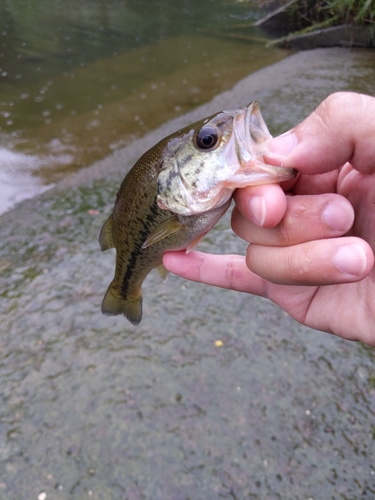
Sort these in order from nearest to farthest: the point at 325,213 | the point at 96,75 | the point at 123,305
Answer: the point at 325,213, the point at 123,305, the point at 96,75

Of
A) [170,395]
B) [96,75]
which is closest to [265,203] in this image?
[170,395]

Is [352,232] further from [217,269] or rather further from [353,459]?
[353,459]

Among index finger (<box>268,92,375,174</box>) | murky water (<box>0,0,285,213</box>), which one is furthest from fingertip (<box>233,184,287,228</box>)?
murky water (<box>0,0,285,213</box>)

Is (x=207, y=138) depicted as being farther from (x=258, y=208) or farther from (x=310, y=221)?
(x=310, y=221)

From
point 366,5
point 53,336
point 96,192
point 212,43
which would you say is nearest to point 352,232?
point 53,336

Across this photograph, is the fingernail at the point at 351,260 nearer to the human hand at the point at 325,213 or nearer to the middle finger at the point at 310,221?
the human hand at the point at 325,213

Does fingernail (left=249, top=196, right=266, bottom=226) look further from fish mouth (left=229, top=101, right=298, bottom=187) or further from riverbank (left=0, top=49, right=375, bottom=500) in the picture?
riverbank (left=0, top=49, right=375, bottom=500)
